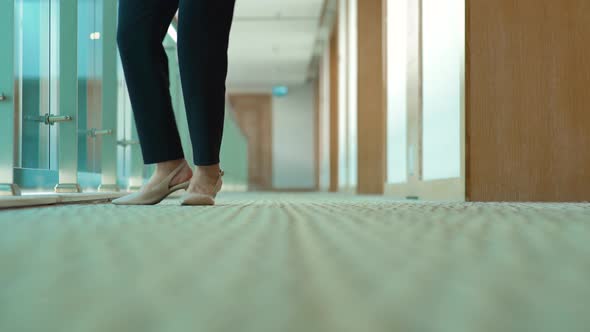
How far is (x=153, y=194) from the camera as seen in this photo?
4.03 feet

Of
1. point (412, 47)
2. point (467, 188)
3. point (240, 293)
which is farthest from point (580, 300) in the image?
point (412, 47)

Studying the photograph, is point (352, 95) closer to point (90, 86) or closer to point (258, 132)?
point (90, 86)

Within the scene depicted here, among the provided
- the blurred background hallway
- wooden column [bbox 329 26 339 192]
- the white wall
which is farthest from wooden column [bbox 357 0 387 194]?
the white wall

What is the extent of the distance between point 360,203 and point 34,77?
3.95 feet

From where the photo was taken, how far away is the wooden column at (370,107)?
4.12 meters

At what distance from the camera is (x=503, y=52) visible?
5.40 ft

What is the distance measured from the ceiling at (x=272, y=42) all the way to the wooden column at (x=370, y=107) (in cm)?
301

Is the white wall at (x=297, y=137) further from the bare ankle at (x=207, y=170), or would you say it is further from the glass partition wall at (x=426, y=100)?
the bare ankle at (x=207, y=170)

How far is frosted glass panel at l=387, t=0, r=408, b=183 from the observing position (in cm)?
283

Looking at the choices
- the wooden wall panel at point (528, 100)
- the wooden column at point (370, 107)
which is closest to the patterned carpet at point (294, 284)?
the wooden wall panel at point (528, 100)

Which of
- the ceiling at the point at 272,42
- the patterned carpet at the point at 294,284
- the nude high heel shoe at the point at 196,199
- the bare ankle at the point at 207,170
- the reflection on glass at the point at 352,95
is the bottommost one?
the patterned carpet at the point at 294,284

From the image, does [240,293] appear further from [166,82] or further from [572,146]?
[572,146]

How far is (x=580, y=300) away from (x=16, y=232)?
1.27 ft

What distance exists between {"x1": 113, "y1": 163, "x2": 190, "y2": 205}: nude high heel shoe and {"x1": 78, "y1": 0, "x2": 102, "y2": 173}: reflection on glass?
4.05ft
